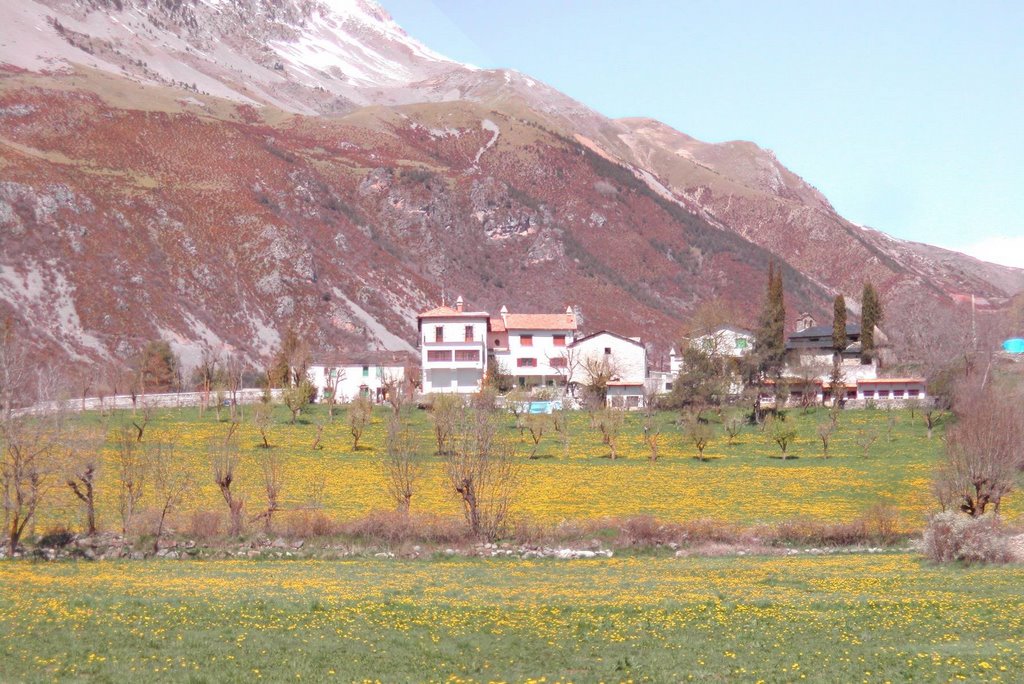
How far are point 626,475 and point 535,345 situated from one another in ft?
185

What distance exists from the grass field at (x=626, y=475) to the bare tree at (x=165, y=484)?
3.42 feet

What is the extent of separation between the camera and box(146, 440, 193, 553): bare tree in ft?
130

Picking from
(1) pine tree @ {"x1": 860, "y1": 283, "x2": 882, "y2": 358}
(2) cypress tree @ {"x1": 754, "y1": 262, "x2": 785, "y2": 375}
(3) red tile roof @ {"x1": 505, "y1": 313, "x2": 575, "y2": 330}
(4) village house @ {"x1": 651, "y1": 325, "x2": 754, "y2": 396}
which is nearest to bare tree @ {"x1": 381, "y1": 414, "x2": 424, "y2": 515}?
(4) village house @ {"x1": 651, "y1": 325, "x2": 754, "y2": 396}

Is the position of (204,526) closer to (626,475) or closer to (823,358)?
(626,475)

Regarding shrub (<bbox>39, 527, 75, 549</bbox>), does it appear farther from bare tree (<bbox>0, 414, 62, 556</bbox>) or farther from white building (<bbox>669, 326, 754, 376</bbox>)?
white building (<bbox>669, 326, 754, 376</bbox>)

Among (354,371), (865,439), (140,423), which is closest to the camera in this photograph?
(140,423)

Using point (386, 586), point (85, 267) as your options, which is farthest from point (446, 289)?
point (386, 586)

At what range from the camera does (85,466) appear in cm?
4134

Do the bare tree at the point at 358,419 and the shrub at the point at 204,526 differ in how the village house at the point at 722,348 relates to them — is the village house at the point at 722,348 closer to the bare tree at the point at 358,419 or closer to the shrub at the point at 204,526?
the bare tree at the point at 358,419

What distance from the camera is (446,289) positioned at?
645ft

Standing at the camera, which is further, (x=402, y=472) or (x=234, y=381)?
(x=234, y=381)

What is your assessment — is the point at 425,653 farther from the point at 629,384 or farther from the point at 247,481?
the point at 629,384

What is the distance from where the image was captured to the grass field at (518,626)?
61.4ft

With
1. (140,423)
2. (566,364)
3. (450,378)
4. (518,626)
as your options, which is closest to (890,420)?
(566,364)
